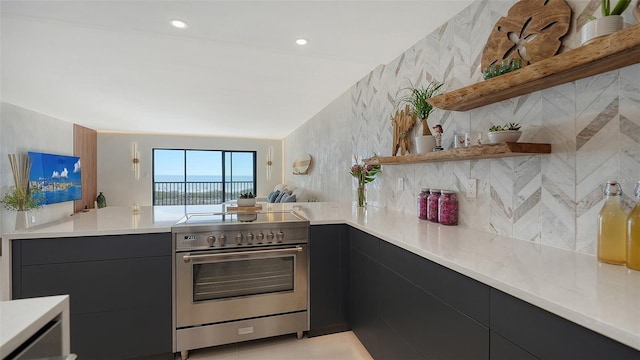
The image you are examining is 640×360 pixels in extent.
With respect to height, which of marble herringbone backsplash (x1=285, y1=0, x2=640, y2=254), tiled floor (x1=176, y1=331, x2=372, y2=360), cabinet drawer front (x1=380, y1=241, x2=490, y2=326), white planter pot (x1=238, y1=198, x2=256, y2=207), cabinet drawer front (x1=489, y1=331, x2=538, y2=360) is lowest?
tiled floor (x1=176, y1=331, x2=372, y2=360)

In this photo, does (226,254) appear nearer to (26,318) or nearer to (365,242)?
(365,242)

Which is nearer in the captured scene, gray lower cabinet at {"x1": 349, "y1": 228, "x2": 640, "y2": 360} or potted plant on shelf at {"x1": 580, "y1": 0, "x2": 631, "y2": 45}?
gray lower cabinet at {"x1": 349, "y1": 228, "x2": 640, "y2": 360}

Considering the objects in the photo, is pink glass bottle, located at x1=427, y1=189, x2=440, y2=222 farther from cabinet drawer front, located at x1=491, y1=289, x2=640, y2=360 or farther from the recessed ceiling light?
the recessed ceiling light

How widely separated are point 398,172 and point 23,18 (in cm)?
298

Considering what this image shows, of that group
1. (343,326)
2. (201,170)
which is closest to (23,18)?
(343,326)

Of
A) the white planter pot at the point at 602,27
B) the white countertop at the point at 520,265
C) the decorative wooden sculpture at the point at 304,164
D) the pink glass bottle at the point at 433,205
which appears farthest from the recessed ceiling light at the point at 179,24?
the decorative wooden sculpture at the point at 304,164

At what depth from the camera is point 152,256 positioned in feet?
5.82

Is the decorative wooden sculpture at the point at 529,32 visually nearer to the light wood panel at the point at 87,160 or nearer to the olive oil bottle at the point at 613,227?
the olive oil bottle at the point at 613,227

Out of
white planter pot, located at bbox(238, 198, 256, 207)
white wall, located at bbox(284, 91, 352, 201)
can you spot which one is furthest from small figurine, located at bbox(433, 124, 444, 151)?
white wall, located at bbox(284, 91, 352, 201)

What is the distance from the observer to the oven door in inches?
72.3

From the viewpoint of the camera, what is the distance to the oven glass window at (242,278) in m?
1.89

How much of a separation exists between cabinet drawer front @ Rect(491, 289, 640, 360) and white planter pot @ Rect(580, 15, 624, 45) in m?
0.90

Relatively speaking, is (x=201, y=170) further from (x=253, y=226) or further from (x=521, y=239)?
(x=521, y=239)

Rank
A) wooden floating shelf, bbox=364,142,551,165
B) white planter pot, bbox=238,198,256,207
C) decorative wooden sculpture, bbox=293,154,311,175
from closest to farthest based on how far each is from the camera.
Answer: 1. wooden floating shelf, bbox=364,142,551,165
2. white planter pot, bbox=238,198,256,207
3. decorative wooden sculpture, bbox=293,154,311,175
